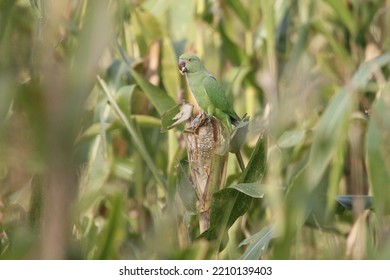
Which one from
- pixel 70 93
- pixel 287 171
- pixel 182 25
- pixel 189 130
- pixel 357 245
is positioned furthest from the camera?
pixel 182 25

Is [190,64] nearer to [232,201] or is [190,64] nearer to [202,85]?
[202,85]

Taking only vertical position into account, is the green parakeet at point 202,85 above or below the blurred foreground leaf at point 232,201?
above

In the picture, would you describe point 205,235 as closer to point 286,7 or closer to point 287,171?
point 287,171

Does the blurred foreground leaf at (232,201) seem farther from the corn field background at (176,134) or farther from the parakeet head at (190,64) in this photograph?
the parakeet head at (190,64)

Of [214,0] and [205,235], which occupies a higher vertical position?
[214,0]

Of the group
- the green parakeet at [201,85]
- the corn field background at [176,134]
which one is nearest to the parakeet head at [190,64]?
the green parakeet at [201,85]

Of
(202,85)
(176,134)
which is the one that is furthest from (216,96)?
(176,134)
